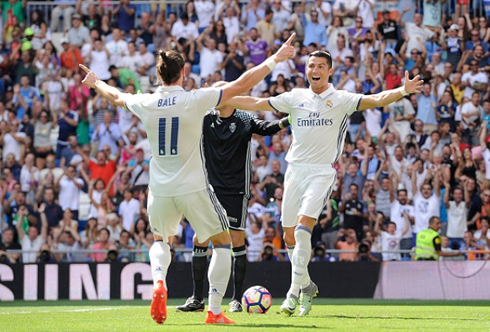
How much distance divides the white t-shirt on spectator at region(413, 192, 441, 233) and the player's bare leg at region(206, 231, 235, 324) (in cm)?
1163

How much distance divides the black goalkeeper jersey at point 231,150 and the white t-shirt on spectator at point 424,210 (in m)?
8.61

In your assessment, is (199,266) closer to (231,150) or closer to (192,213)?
(231,150)

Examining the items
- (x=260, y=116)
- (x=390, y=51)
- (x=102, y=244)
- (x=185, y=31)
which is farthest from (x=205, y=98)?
(x=185, y=31)

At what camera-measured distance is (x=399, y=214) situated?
21750 millimetres

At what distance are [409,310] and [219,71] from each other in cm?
1129

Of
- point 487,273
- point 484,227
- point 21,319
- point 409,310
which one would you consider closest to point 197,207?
point 21,319

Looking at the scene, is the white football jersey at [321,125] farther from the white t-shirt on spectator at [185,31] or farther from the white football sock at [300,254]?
the white t-shirt on spectator at [185,31]

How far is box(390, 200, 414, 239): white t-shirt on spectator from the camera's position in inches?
849

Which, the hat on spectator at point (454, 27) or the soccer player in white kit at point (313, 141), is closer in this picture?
the soccer player in white kit at point (313, 141)

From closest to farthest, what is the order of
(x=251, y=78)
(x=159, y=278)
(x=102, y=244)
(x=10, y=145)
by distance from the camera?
(x=251, y=78)
(x=159, y=278)
(x=102, y=244)
(x=10, y=145)

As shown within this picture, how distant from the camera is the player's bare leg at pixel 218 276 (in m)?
10.5

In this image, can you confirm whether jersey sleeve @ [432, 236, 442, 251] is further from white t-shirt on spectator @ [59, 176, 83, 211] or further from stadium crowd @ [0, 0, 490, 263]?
white t-shirt on spectator @ [59, 176, 83, 211]

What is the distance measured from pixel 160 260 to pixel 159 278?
303mm

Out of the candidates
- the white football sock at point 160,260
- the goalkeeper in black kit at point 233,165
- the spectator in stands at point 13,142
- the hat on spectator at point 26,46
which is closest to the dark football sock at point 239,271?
the goalkeeper in black kit at point 233,165
